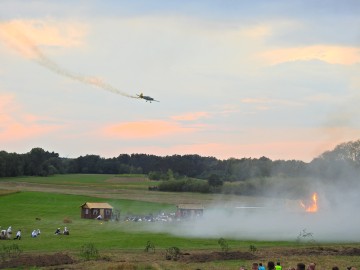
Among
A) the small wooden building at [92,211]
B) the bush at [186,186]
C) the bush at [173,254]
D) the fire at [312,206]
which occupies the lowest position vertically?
the bush at [173,254]

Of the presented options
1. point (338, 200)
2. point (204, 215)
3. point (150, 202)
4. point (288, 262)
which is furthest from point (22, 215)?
point (288, 262)

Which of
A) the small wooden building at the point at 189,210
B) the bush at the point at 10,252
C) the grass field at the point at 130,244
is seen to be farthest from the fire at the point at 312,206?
the bush at the point at 10,252

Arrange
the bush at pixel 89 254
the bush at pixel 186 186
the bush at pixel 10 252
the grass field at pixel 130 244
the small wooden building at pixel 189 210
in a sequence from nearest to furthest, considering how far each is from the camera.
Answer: the grass field at pixel 130 244
the bush at pixel 89 254
the bush at pixel 10 252
the small wooden building at pixel 189 210
the bush at pixel 186 186

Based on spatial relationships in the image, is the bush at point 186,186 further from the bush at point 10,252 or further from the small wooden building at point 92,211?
the bush at point 10,252

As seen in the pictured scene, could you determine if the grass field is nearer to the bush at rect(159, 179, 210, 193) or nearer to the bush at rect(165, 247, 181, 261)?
the bush at rect(165, 247, 181, 261)

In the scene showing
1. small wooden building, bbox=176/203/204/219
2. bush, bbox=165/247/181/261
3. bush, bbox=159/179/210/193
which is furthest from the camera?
bush, bbox=159/179/210/193

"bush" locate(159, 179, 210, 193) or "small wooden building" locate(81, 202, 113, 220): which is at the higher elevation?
"bush" locate(159, 179, 210, 193)

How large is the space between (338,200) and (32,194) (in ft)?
228

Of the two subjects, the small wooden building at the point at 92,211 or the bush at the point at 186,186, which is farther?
the bush at the point at 186,186

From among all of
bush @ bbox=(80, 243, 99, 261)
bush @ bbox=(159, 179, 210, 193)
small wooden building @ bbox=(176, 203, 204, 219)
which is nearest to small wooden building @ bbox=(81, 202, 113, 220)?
small wooden building @ bbox=(176, 203, 204, 219)

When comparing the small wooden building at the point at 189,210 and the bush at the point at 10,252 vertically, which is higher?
the small wooden building at the point at 189,210

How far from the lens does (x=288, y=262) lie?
48812mm

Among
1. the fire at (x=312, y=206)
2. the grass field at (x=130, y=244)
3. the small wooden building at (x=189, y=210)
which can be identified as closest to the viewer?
the grass field at (x=130, y=244)

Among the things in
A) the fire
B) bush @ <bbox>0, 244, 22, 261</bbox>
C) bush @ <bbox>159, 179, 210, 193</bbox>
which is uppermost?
bush @ <bbox>159, 179, 210, 193</bbox>
